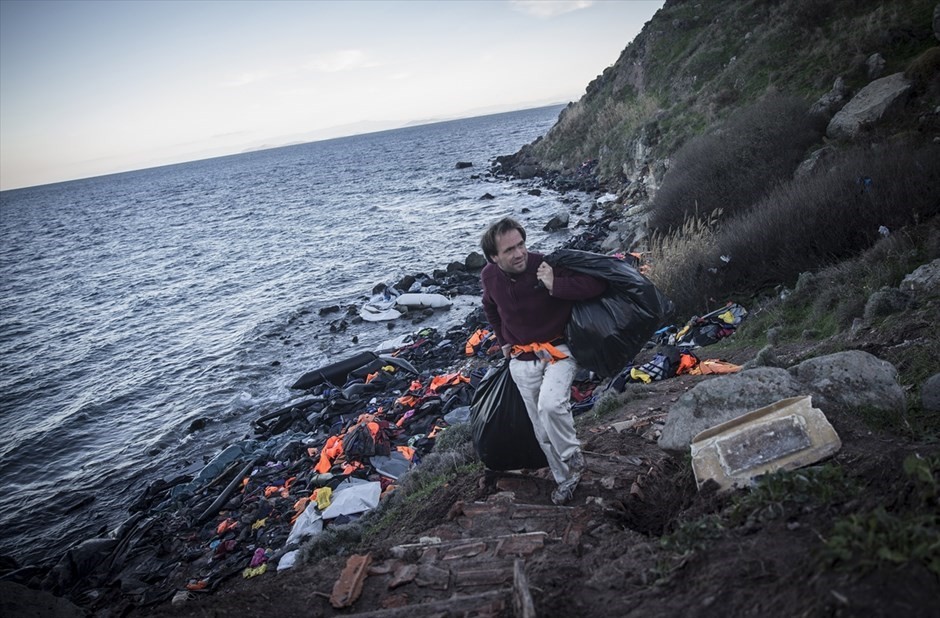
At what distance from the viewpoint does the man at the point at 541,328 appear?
3.47 meters

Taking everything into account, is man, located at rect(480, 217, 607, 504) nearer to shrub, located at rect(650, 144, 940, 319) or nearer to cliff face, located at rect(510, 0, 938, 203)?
shrub, located at rect(650, 144, 940, 319)

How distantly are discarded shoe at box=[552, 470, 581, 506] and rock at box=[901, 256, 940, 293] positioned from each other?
4069 mm

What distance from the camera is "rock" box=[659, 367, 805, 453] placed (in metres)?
3.64

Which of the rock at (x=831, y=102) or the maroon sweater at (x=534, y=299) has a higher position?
the rock at (x=831, y=102)

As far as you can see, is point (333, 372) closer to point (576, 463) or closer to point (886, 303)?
point (576, 463)

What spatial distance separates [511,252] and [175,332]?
16233mm

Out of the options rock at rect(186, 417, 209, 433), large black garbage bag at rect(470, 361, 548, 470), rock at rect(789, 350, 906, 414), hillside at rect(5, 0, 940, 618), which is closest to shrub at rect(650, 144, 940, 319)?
hillside at rect(5, 0, 940, 618)

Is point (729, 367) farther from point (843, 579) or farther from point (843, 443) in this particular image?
point (843, 579)

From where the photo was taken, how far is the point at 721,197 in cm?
1048

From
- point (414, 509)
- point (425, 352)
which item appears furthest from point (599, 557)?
point (425, 352)

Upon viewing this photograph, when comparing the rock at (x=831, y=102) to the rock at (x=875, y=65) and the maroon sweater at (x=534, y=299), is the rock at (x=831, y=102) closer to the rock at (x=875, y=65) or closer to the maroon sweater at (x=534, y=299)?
the rock at (x=875, y=65)

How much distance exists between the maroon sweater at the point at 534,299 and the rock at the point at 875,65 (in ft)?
37.8

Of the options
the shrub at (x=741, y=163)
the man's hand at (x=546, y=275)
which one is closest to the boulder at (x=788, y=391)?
the man's hand at (x=546, y=275)

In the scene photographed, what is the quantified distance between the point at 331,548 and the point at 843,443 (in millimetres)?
4338
